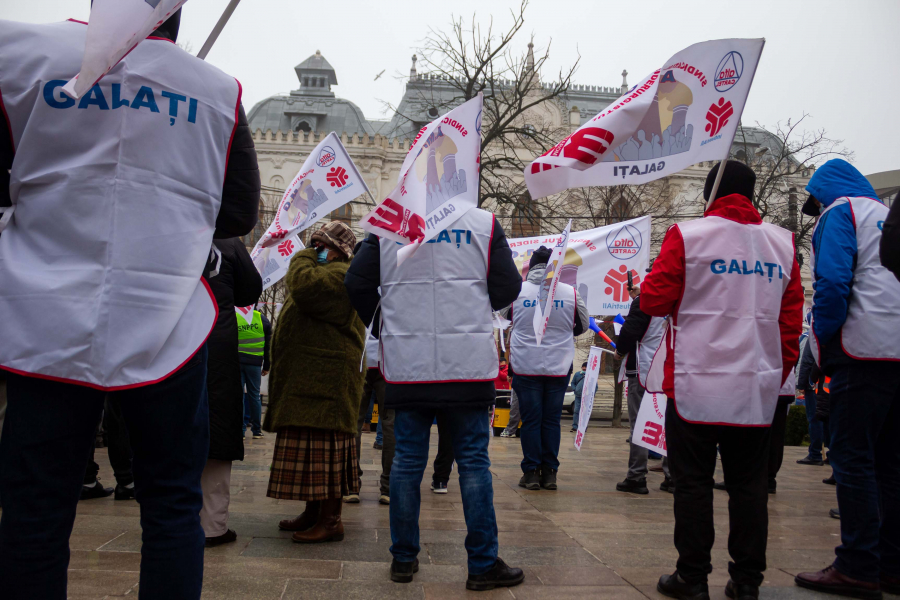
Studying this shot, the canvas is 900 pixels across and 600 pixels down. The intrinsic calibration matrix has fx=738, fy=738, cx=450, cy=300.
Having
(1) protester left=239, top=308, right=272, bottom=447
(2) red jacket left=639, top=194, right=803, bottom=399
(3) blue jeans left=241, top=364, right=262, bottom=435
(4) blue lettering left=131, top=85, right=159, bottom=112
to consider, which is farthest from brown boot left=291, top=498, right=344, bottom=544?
(3) blue jeans left=241, top=364, right=262, bottom=435

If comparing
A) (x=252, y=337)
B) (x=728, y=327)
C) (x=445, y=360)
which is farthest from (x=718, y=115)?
(x=252, y=337)

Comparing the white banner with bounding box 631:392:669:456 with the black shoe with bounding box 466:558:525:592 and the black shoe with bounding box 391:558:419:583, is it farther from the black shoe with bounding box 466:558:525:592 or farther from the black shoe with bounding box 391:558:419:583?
the black shoe with bounding box 391:558:419:583

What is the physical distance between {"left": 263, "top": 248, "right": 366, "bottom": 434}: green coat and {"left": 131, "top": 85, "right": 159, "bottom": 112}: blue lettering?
1963 mm

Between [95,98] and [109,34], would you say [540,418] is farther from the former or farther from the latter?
[109,34]

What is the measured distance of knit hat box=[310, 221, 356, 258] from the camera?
417 cm

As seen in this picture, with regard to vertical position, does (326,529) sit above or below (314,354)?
below

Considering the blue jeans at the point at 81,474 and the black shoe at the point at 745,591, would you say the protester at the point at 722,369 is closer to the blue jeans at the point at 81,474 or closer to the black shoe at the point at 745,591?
the black shoe at the point at 745,591

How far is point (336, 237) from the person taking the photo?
13.9 ft

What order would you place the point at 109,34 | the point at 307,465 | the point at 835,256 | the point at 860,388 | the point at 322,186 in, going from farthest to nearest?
the point at 322,186
the point at 307,465
the point at 835,256
the point at 860,388
the point at 109,34

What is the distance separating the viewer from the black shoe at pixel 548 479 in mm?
6199

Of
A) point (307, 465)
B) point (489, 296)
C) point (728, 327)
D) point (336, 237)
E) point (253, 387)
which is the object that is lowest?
point (253, 387)

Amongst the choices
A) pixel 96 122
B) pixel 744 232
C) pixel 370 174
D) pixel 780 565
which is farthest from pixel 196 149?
pixel 370 174

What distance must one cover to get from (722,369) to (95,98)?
8.54 ft

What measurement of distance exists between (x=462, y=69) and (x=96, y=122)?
2233 cm
